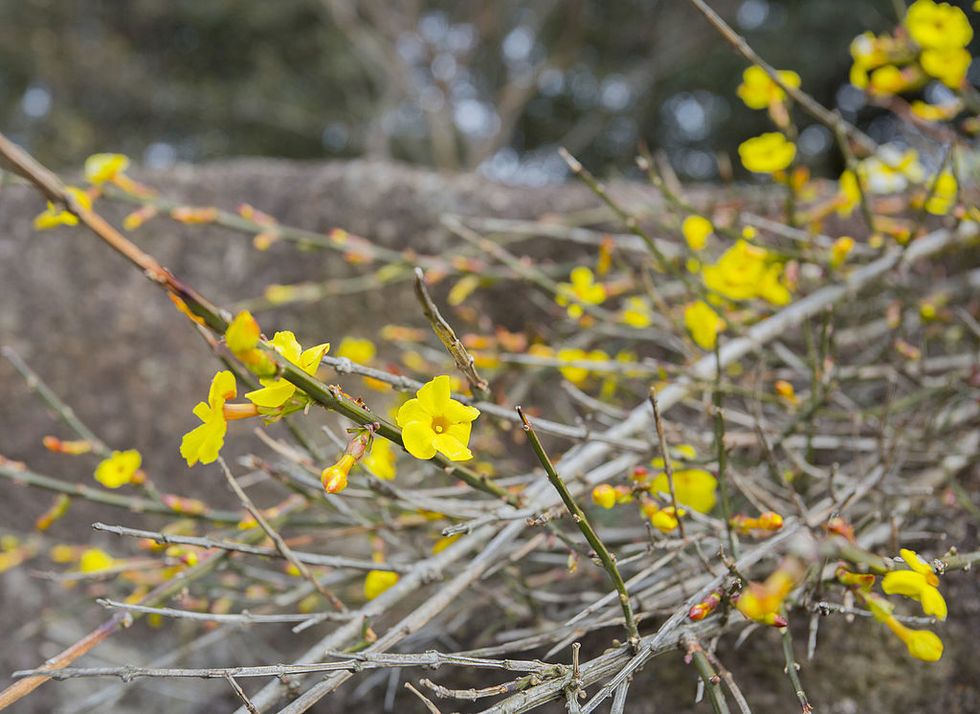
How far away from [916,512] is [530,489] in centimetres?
49

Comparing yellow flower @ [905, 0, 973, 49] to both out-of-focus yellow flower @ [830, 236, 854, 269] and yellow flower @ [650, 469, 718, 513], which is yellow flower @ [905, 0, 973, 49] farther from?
yellow flower @ [650, 469, 718, 513]

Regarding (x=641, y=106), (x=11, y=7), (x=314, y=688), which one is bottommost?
(x=641, y=106)

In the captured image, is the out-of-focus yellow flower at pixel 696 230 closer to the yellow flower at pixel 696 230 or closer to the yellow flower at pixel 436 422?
the yellow flower at pixel 696 230

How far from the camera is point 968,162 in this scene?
1442 mm

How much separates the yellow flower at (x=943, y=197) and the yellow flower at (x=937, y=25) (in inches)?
7.2

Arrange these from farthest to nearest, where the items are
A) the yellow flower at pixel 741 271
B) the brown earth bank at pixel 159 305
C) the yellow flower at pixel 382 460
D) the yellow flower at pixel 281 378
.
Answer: the brown earth bank at pixel 159 305 < the yellow flower at pixel 741 271 < the yellow flower at pixel 382 460 < the yellow flower at pixel 281 378

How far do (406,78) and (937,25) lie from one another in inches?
154

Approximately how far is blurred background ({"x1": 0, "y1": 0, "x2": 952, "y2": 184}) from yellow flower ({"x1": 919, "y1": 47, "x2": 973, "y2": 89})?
3577 mm

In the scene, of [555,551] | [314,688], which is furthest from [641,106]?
[314,688]

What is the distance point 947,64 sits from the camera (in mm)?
1052

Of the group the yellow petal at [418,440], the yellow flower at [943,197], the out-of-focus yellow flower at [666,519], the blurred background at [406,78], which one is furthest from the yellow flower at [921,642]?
the blurred background at [406,78]

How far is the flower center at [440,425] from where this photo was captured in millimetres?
495

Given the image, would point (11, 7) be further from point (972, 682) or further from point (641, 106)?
point (972, 682)

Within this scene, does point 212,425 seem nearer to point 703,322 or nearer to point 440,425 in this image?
point 440,425
